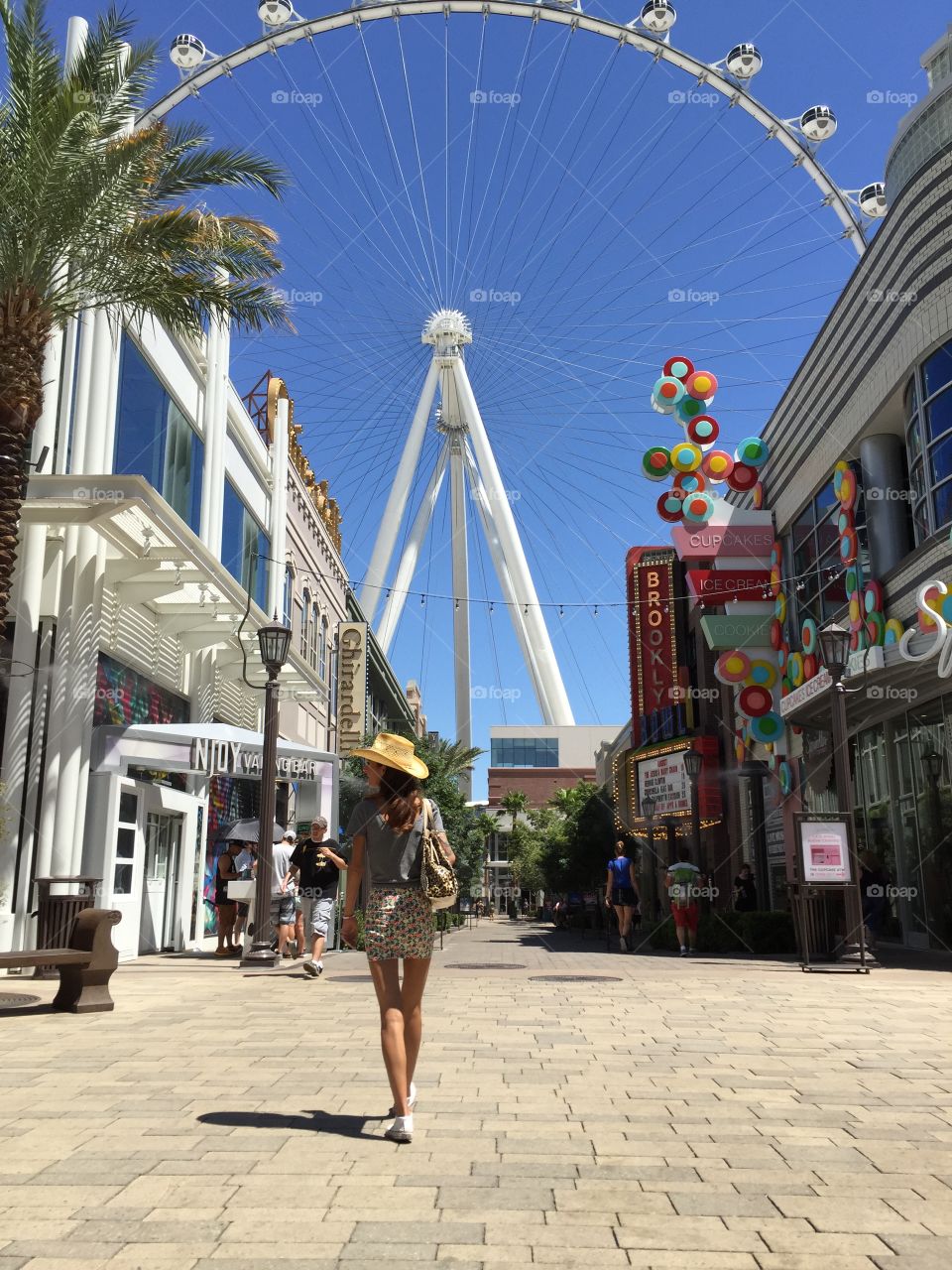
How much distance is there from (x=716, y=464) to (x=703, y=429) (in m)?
1.13

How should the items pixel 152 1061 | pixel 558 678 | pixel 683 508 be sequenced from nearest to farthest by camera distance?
pixel 152 1061, pixel 683 508, pixel 558 678

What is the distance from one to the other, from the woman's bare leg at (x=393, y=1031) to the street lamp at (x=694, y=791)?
1701cm

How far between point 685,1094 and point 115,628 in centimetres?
1257

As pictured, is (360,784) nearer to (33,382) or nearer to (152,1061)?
(33,382)

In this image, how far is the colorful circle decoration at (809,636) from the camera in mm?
22297

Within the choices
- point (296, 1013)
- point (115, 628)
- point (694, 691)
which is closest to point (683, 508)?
point (694, 691)

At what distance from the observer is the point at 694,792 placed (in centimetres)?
2366

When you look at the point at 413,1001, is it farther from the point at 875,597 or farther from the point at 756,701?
the point at 756,701

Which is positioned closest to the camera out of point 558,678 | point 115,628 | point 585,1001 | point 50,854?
point 585,1001

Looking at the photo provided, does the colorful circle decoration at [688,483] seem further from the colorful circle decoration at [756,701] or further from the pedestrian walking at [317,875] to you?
the pedestrian walking at [317,875]

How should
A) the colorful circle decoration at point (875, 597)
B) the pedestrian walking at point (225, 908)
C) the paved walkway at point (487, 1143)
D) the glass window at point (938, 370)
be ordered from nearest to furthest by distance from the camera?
the paved walkway at point (487, 1143) → the glass window at point (938, 370) → the pedestrian walking at point (225, 908) → the colorful circle decoration at point (875, 597)

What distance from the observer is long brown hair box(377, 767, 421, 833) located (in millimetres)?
5473

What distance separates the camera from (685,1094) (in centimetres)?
603

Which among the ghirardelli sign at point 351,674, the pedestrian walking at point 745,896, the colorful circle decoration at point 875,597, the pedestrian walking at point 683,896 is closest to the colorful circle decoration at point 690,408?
the colorful circle decoration at point 875,597
